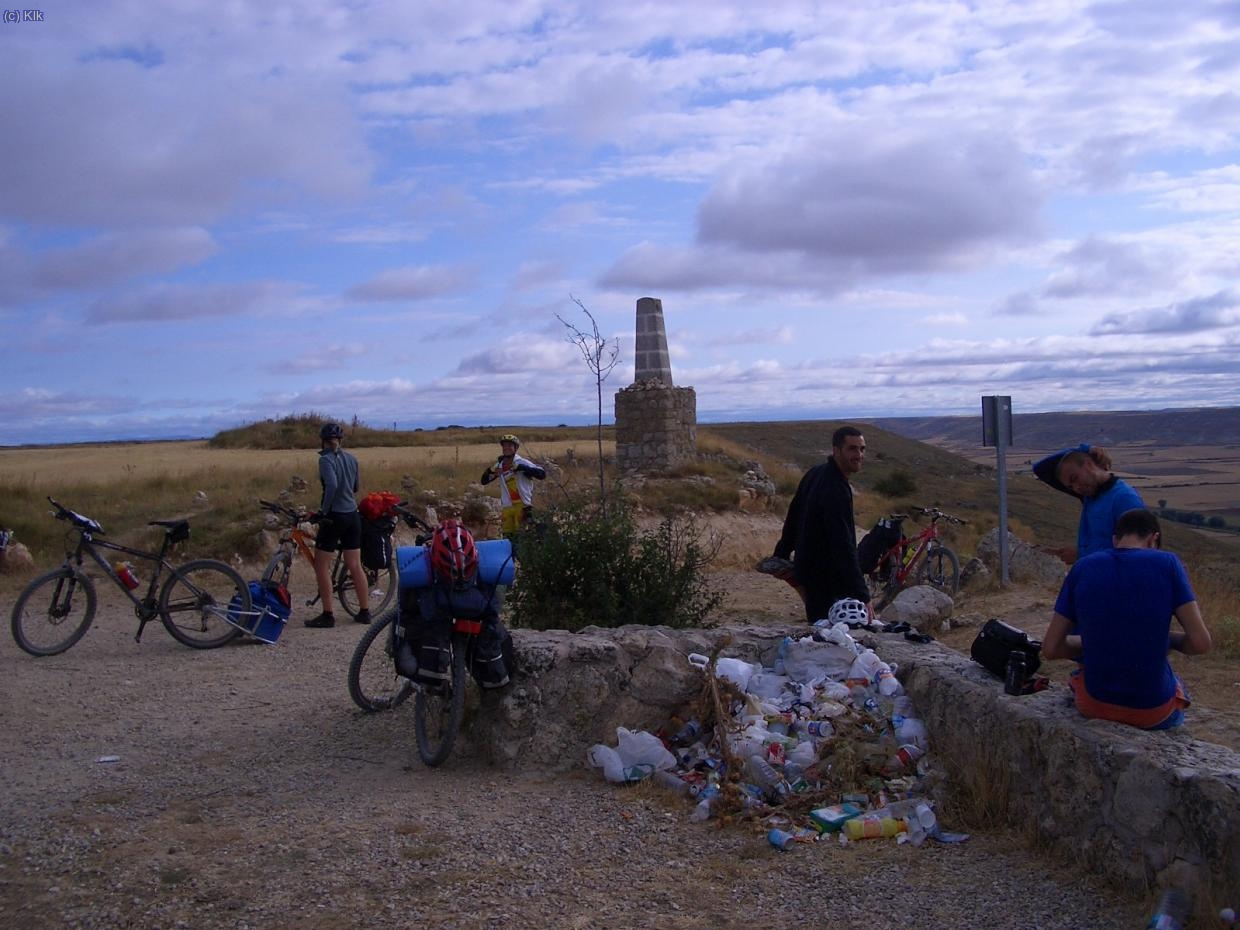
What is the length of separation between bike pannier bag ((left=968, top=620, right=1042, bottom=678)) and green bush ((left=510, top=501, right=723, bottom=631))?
268 centimetres

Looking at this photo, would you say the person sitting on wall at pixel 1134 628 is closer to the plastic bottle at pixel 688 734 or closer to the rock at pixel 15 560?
the plastic bottle at pixel 688 734

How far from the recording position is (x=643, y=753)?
17.6ft

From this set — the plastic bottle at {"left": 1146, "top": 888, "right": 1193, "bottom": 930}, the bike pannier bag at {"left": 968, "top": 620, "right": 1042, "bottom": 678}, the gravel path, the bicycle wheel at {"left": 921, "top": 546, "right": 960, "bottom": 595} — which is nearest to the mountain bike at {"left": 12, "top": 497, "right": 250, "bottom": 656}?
the gravel path

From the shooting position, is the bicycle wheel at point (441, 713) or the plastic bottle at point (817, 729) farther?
the bicycle wheel at point (441, 713)

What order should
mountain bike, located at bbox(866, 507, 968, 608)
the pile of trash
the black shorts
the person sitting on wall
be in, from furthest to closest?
mountain bike, located at bbox(866, 507, 968, 608)
the black shorts
the pile of trash
the person sitting on wall

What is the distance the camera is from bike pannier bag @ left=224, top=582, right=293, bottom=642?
893 centimetres

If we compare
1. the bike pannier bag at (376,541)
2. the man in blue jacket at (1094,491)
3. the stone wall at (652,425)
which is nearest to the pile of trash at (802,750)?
the man in blue jacket at (1094,491)

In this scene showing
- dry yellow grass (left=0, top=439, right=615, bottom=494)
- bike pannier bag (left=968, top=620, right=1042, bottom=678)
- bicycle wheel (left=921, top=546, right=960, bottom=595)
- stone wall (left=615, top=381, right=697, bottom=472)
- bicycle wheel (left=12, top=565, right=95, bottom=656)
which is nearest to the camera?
bike pannier bag (left=968, top=620, right=1042, bottom=678)

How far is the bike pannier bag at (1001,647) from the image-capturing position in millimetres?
4969

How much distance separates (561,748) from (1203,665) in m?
4.99

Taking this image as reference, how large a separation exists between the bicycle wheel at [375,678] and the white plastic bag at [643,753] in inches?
58.4

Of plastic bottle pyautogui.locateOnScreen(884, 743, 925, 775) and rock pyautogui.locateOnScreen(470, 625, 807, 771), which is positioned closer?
plastic bottle pyautogui.locateOnScreen(884, 743, 925, 775)

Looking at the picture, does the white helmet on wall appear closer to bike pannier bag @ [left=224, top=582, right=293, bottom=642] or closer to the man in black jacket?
the man in black jacket

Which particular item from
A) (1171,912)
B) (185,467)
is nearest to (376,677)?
(1171,912)
